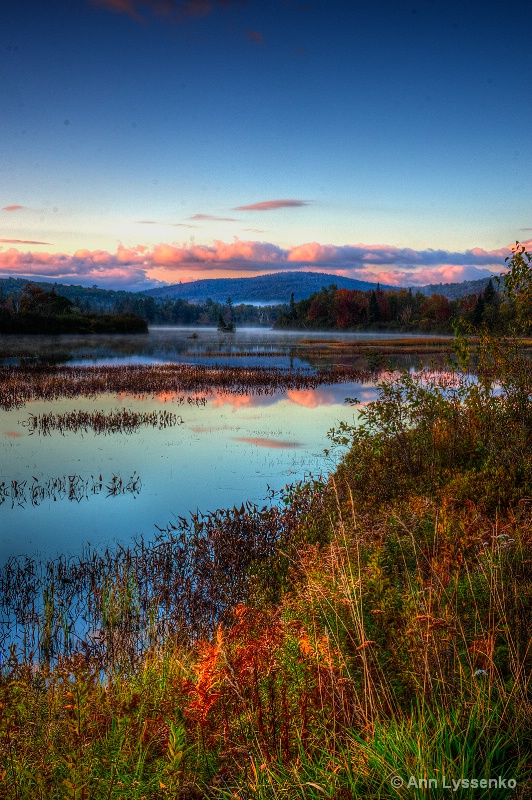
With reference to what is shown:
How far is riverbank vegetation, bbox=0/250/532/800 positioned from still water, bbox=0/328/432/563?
171 cm

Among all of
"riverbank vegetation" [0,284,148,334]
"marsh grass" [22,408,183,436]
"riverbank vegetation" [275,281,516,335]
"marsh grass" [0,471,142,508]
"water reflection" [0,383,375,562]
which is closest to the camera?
"water reflection" [0,383,375,562]

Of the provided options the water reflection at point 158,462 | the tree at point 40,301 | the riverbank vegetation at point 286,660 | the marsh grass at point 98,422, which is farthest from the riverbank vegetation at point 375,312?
the riverbank vegetation at point 286,660

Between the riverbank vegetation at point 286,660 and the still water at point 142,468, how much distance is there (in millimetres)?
1708

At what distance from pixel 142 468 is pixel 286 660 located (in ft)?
41.5

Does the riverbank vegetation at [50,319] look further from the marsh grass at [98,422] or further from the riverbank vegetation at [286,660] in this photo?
the riverbank vegetation at [286,660]

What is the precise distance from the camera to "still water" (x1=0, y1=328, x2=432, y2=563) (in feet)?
40.9

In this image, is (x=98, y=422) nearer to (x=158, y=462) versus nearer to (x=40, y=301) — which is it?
(x=158, y=462)

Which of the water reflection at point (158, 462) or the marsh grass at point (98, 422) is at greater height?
the marsh grass at point (98, 422)

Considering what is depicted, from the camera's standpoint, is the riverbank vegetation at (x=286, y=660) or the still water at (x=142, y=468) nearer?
the riverbank vegetation at (x=286, y=660)

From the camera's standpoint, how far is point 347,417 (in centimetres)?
2645

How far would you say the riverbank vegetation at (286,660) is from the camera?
373cm

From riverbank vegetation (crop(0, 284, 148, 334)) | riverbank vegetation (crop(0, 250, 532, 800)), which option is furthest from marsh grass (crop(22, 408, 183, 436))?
riverbank vegetation (crop(0, 284, 148, 334))

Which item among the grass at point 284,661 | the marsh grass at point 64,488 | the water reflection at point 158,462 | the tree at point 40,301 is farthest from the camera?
the tree at point 40,301

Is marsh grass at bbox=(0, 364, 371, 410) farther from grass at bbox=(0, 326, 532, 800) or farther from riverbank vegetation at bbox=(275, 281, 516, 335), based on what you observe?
riverbank vegetation at bbox=(275, 281, 516, 335)
